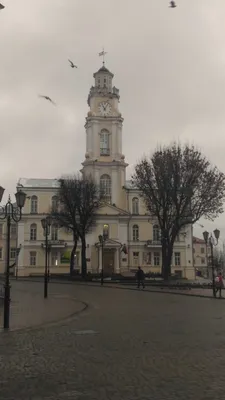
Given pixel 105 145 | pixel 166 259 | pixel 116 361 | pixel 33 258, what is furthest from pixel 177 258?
pixel 116 361

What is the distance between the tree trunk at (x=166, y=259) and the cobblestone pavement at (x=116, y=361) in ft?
104

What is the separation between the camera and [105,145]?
78375 millimetres

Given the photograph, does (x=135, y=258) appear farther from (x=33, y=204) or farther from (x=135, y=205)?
(x=33, y=204)

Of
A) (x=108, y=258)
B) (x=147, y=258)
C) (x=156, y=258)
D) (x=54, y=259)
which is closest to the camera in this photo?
(x=108, y=258)

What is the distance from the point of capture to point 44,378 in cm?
733

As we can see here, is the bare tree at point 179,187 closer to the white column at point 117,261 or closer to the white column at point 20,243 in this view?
the white column at point 117,261

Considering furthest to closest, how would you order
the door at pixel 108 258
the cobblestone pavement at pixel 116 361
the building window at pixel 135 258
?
the building window at pixel 135 258 → the door at pixel 108 258 → the cobblestone pavement at pixel 116 361

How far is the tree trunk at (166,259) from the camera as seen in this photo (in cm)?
4631

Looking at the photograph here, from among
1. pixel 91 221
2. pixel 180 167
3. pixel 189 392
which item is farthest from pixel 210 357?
pixel 91 221

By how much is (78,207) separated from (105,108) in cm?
2738

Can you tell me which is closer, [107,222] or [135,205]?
[107,222]

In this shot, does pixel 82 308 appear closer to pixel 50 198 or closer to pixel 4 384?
pixel 4 384

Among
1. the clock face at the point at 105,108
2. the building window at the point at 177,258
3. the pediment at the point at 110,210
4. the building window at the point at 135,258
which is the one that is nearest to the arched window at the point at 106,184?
the pediment at the point at 110,210

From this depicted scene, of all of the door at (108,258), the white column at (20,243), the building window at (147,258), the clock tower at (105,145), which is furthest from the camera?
the clock tower at (105,145)
